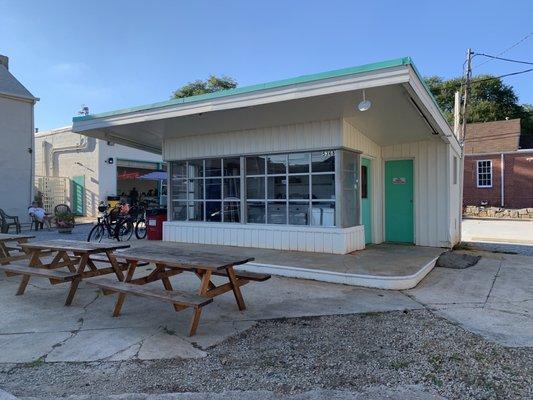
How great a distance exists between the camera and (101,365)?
3.59 meters

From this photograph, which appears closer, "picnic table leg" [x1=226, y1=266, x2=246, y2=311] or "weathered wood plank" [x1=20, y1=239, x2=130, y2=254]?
"picnic table leg" [x1=226, y1=266, x2=246, y2=311]

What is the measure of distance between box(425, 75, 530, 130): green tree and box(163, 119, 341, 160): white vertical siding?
107 feet

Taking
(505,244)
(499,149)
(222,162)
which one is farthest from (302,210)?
(499,149)

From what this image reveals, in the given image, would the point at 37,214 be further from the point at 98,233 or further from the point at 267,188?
the point at 267,188

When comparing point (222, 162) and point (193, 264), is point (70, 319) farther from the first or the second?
point (222, 162)

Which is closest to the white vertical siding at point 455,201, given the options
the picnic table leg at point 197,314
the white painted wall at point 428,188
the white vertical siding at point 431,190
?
the white painted wall at point 428,188

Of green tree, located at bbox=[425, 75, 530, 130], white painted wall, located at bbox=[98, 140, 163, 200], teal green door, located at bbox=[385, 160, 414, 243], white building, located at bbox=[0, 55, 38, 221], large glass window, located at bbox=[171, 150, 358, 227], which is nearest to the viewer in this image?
large glass window, located at bbox=[171, 150, 358, 227]

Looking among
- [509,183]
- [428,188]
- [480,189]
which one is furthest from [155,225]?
[509,183]

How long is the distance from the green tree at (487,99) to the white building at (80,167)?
28481 mm

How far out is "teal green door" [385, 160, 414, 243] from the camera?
9891mm

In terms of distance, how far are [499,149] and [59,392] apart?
92.4 feet

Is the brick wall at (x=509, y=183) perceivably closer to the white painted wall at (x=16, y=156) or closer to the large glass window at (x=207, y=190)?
the large glass window at (x=207, y=190)

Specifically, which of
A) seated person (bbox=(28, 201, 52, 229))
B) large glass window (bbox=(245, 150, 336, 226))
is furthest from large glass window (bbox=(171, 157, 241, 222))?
seated person (bbox=(28, 201, 52, 229))

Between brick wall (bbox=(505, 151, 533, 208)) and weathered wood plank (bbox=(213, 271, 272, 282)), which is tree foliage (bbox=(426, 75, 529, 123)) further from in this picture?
weathered wood plank (bbox=(213, 271, 272, 282))
